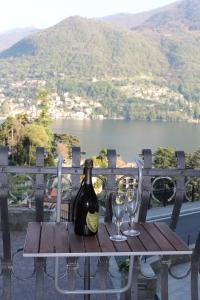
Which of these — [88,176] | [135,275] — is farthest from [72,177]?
[135,275]

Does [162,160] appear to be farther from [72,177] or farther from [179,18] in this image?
[179,18]

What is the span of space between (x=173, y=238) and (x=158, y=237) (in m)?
0.06

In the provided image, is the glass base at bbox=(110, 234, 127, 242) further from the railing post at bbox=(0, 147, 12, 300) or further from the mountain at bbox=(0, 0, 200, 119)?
the mountain at bbox=(0, 0, 200, 119)

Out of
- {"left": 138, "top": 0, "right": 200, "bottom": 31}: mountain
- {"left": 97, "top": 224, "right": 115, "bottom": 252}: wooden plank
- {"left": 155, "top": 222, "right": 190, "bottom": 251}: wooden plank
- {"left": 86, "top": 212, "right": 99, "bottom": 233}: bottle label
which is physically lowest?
{"left": 155, "top": 222, "right": 190, "bottom": 251}: wooden plank

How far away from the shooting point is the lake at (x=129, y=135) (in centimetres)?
5721

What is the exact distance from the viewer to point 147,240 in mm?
1837

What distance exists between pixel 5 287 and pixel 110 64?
10716 cm

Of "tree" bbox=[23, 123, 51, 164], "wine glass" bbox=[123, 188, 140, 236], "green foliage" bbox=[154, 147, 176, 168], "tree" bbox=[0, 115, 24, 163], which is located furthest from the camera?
"tree" bbox=[23, 123, 51, 164]

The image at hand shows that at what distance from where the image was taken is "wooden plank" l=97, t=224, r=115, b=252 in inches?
67.9

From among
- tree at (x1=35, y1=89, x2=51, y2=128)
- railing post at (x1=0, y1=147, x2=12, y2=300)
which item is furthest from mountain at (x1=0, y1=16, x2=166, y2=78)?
railing post at (x1=0, y1=147, x2=12, y2=300)

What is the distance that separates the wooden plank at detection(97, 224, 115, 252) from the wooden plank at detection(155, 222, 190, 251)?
0.24 meters

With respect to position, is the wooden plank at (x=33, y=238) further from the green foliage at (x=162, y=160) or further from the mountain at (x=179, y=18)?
the mountain at (x=179, y=18)

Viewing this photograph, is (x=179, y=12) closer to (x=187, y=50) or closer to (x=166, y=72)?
(x=187, y=50)

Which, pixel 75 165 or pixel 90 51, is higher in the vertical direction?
pixel 90 51
